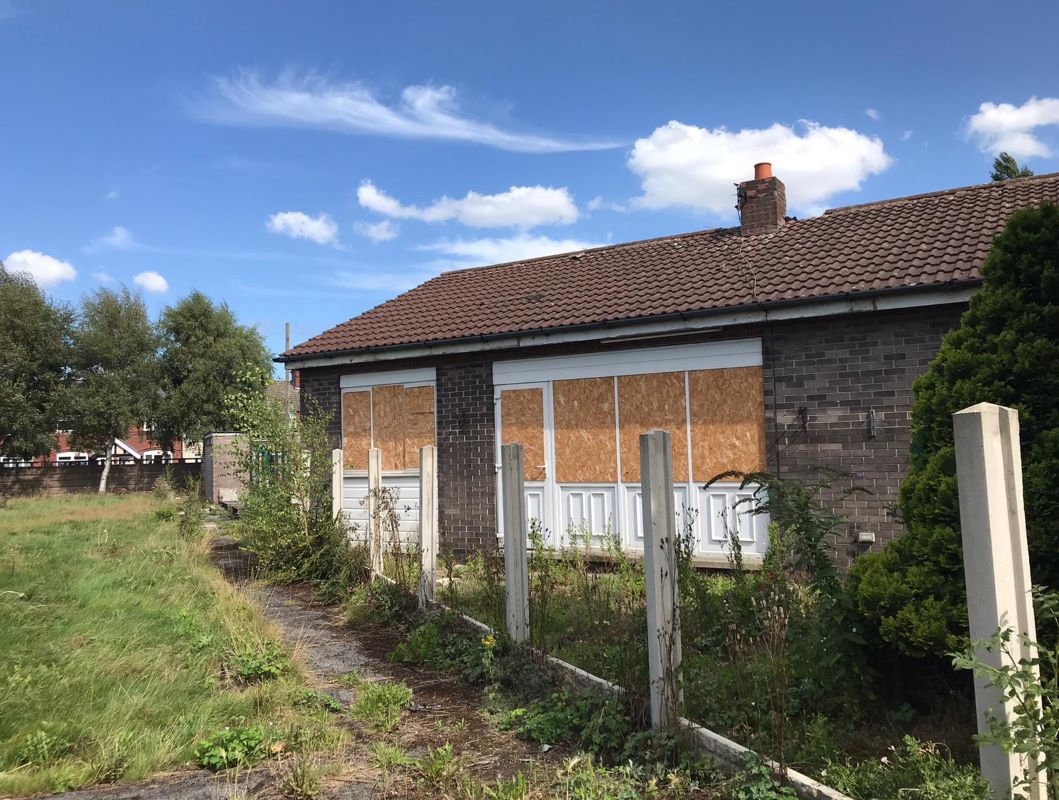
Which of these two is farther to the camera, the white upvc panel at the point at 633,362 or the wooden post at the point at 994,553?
the white upvc panel at the point at 633,362

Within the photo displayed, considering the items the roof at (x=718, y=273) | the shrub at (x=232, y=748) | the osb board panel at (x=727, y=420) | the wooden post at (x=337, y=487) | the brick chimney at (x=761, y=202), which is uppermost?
the brick chimney at (x=761, y=202)

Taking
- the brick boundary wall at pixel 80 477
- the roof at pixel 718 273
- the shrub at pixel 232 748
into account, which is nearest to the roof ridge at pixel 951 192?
the roof at pixel 718 273

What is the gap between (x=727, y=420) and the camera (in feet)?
31.3

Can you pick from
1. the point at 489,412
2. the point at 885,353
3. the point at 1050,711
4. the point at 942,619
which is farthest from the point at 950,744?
the point at 489,412

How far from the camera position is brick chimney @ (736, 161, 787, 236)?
1211 centimetres

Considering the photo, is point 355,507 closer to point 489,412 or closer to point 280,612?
point 489,412

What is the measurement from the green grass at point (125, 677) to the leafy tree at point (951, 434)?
3.18 meters

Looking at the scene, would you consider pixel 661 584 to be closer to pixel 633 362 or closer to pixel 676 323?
pixel 676 323

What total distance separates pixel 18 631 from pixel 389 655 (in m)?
2.70

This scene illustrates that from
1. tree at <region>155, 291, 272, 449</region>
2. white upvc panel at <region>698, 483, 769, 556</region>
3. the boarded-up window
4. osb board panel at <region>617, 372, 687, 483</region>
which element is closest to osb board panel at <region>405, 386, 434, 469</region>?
the boarded-up window

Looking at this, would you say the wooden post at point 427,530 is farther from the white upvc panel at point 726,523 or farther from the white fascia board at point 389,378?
the white fascia board at point 389,378

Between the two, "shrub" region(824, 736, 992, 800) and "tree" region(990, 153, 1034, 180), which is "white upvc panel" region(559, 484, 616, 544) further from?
"tree" region(990, 153, 1034, 180)

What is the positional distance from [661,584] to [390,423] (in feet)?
28.2

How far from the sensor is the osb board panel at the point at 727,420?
30.7 feet
